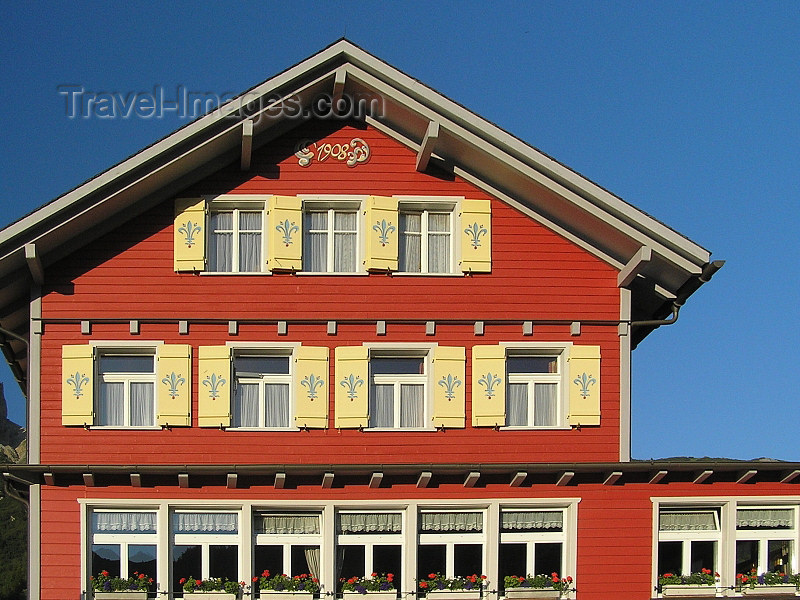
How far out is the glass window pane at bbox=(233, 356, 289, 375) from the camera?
20.2 meters

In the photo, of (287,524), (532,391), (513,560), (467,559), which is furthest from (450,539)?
(532,391)

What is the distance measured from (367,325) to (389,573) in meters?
4.17

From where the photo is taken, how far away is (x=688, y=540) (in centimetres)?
2039

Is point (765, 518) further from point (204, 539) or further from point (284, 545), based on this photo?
point (204, 539)

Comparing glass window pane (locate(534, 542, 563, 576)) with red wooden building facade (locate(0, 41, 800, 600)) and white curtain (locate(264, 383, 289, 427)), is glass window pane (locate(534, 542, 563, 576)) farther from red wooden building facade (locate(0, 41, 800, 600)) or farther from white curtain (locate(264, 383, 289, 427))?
white curtain (locate(264, 383, 289, 427))

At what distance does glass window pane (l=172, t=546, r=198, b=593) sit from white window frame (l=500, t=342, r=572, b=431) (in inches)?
221

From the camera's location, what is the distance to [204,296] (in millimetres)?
20109

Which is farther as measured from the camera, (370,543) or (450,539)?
(450,539)

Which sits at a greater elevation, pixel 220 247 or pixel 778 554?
pixel 220 247

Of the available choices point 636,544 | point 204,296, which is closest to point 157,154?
point 204,296

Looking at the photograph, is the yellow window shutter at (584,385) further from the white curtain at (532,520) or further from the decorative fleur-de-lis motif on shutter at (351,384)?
the decorative fleur-de-lis motif on shutter at (351,384)

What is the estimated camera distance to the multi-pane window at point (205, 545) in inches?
769

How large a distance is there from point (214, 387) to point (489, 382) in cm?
462

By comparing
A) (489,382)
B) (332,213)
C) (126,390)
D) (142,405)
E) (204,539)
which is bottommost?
(204,539)
